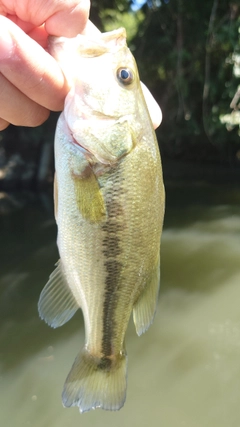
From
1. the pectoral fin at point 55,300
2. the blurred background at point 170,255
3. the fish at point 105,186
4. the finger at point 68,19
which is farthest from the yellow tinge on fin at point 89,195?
the blurred background at point 170,255

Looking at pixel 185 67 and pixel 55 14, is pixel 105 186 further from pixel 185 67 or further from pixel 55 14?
pixel 185 67

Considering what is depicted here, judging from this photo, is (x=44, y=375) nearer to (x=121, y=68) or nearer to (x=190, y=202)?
(x=121, y=68)

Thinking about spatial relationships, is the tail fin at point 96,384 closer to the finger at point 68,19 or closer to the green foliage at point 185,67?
the finger at point 68,19

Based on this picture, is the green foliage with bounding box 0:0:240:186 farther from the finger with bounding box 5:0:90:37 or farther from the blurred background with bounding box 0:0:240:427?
the finger with bounding box 5:0:90:37

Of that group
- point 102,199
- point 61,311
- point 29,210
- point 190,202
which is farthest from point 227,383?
point 29,210

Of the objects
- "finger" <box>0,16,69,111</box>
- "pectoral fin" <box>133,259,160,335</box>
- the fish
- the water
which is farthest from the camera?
the water

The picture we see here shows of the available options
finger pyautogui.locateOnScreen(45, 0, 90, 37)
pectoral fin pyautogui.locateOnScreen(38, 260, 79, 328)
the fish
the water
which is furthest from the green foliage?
pectoral fin pyautogui.locateOnScreen(38, 260, 79, 328)
